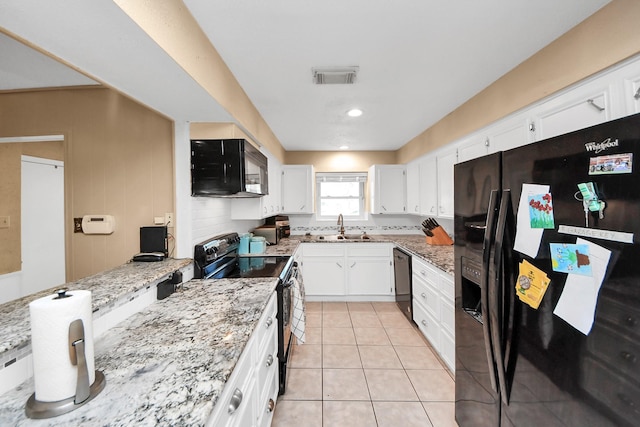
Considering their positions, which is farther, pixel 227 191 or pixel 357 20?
pixel 227 191

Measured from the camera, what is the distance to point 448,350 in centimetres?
209

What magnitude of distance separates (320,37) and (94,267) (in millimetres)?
2232

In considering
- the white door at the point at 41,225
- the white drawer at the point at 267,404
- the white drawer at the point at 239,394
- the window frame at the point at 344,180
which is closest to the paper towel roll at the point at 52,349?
the white drawer at the point at 239,394

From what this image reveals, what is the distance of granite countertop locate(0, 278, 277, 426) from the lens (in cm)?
66

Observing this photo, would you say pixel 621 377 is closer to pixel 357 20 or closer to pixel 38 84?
pixel 357 20

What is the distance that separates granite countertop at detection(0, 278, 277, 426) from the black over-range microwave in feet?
2.48

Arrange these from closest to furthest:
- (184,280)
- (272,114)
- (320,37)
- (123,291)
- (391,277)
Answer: (123,291)
(320,37)
(184,280)
(272,114)
(391,277)

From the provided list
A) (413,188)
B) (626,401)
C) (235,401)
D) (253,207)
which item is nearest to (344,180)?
(413,188)

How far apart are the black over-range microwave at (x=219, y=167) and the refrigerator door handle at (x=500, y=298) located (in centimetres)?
153

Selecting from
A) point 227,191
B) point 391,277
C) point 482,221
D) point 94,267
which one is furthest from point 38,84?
point 391,277

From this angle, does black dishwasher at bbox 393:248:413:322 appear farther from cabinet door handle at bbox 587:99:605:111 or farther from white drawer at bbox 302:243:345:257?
cabinet door handle at bbox 587:99:605:111

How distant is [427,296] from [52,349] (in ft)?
8.41

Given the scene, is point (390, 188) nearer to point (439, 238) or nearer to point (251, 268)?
point (439, 238)

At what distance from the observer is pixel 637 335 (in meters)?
0.65
